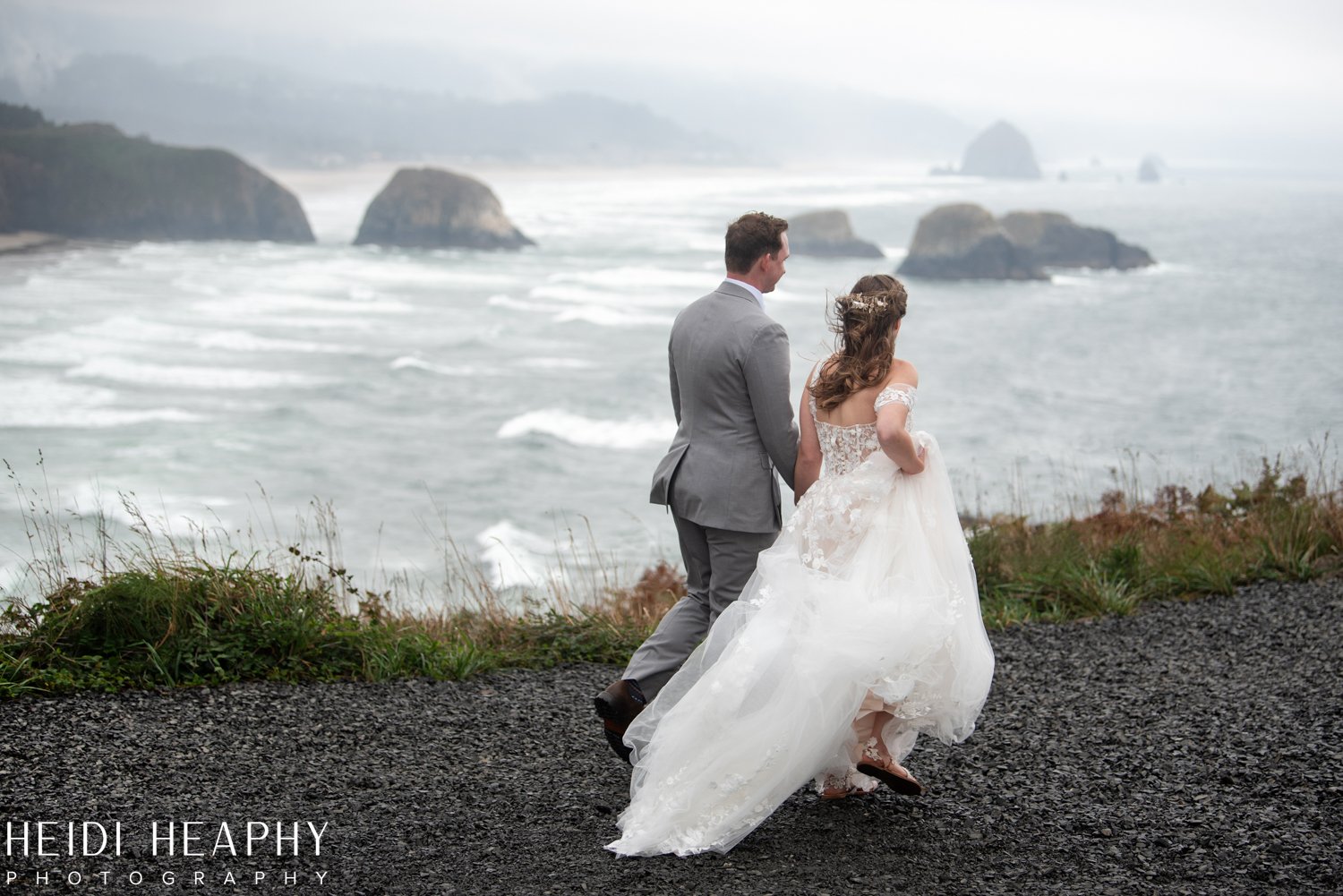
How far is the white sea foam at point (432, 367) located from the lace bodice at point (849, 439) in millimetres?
43153

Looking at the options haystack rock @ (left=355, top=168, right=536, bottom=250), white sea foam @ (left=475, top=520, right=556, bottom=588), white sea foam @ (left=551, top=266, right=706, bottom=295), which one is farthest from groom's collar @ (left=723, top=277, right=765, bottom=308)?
haystack rock @ (left=355, top=168, right=536, bottom=250)

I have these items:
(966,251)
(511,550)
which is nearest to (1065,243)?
(966,251)

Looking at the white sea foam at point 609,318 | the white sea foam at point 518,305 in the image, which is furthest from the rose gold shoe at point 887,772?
the white sea foam at point 518,305

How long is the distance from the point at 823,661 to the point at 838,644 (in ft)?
0.26

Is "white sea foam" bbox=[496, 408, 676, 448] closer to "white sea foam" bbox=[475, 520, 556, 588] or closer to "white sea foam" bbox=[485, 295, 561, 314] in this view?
"white sea foam" bbox=[475, 520, 556, 588]

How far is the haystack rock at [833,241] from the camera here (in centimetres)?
10419

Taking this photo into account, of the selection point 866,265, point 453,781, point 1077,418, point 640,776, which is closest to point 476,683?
point 453,781

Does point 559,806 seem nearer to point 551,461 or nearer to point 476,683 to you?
point 476,683

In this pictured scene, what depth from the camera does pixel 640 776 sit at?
4.07 metres

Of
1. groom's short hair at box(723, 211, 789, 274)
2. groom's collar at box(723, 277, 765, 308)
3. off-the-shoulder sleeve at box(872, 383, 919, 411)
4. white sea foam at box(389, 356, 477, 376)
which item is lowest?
white sea foam at box(389, 356, 477, 376)

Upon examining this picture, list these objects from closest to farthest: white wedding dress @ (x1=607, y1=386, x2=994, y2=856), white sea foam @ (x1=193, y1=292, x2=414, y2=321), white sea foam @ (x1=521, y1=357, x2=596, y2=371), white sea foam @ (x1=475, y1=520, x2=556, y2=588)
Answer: white wedding dress @ (x1=607, y1=386, x2=994, y2=856) < white sea foam @ (x1=475, y1=520, x2=556, y2=588) < white sea foam @ (x1=521, y1=357, x2=596, y2=371) < white sea foam @ (x1=193, y1=292, x2=414, y2=321)

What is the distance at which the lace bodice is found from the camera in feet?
13.5

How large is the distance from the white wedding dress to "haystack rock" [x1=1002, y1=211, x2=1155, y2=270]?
92.4 m

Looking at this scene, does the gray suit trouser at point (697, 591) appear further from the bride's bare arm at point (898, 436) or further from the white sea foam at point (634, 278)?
the white sea foam at point (634, 278)
